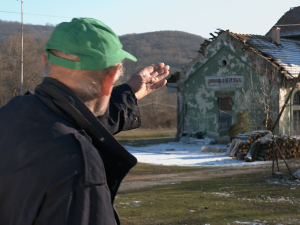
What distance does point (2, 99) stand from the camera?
47.6 m

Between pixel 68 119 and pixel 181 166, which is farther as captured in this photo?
pixel 181 166

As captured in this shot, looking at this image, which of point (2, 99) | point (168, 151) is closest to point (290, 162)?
point (168, 151)

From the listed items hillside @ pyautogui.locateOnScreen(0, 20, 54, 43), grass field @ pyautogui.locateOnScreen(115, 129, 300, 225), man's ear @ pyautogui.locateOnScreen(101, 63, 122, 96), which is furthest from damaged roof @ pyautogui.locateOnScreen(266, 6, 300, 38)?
hillside @ pyautogui.locateOnScreen(0, 20, 54, 43)

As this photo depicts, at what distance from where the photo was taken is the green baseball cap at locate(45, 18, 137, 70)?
180cm

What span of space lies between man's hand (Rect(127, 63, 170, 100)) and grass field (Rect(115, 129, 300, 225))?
4570 mm

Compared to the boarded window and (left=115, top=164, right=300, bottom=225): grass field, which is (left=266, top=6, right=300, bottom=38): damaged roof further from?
(left=115, top=164, right=300, bottom=225): grass field

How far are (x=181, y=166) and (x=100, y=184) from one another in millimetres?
14543

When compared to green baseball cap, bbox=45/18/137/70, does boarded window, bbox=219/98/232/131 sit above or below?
below

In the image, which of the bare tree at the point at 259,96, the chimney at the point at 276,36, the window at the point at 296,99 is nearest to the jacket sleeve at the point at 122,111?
the bare tree at the point at 259,96

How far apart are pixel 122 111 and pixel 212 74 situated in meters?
21.4

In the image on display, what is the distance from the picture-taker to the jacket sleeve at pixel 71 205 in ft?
4.74

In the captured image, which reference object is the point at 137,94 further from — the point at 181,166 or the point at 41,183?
the point at 181,166

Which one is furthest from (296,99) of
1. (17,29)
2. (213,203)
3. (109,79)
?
(17,29)

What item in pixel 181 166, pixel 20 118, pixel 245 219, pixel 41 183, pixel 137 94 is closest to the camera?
pixel 41 183
